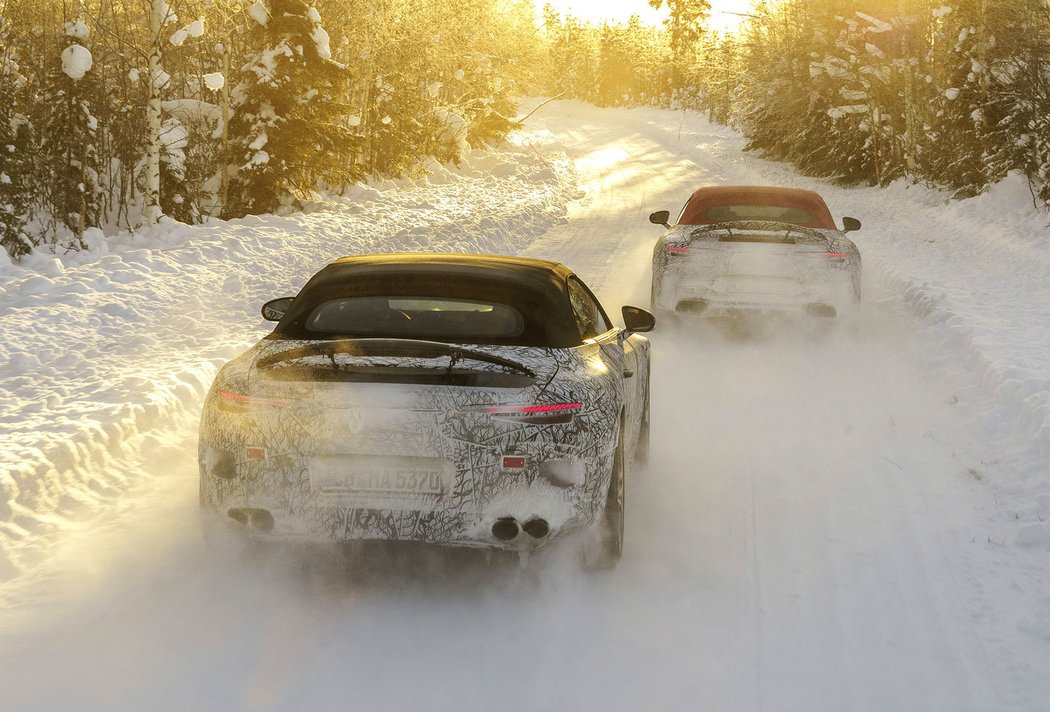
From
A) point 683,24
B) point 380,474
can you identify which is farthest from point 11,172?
point 683,24

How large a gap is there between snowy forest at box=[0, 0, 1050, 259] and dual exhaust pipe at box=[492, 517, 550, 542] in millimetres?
10644

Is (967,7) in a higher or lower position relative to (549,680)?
higher

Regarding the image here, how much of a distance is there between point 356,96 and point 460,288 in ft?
75.0

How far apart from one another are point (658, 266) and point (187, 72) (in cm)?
1424

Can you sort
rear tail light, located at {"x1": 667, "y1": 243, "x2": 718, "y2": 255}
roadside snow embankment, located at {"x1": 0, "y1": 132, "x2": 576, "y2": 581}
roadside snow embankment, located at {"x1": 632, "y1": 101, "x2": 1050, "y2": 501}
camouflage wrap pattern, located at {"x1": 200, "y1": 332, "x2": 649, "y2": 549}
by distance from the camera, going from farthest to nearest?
rear tail light, located at {"x1": 667, "y1": 243, "x2": 718, "y2": 255}
roadside snow embankment, located at {"x1": 632, "y1": 101, "x2": 1050, "y2": 501}
roadside snow embankment, located at {"x1": 0, "y1": 132, "x2": 576, "y2": 581}
camouflage wrap pattern, located at {"x1": 200, "y1": 332, "x2": 649, "y2": 549}

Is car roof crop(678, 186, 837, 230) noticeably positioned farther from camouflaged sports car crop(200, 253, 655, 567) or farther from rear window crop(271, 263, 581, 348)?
camouflaged sports car crop(200, 253, 655, 567)

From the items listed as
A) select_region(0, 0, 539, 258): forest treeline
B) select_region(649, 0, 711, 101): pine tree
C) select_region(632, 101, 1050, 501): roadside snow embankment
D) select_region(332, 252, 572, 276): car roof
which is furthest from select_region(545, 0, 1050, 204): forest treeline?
select_region(649, 0, 711, 101): pine tree

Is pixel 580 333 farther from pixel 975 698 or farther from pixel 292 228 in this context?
pixel 292 228

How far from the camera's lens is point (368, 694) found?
137 inches

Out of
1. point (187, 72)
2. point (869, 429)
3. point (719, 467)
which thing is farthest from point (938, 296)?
point (187, 72)

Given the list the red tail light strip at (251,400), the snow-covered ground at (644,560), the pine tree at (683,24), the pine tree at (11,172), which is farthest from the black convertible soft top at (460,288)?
the pine tree at (683,24)

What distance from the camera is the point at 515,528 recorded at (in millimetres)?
4020

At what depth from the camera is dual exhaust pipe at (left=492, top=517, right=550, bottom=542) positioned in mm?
4012

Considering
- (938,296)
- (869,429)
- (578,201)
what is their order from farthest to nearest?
(578,201), (938,296), (869,429)
